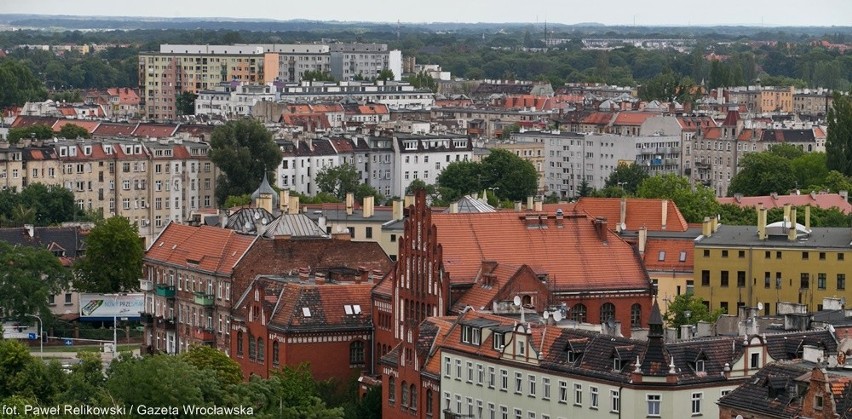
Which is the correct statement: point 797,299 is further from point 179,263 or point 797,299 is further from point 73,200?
point 73,200

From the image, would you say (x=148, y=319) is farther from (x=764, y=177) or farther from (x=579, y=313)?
(x=764, y=177)

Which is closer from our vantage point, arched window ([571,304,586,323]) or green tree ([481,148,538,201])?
arched window ([571,304,586,323])

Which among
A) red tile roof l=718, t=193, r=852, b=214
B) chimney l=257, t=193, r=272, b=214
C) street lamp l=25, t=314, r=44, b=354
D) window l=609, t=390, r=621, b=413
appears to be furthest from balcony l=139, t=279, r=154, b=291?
red tile roof l=718, t=193, r=852, b=214

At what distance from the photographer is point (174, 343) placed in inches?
4090

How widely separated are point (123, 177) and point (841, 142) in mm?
48609

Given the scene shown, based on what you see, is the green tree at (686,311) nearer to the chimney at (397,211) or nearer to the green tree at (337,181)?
the chimney at (397,211)

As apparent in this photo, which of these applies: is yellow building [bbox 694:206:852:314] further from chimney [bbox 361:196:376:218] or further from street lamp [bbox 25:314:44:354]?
street lamp [bbox 25:314:44:354]

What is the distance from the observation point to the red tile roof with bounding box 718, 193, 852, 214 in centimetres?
13962

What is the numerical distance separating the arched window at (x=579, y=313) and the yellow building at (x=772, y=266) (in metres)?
12.6

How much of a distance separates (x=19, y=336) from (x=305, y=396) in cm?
3258

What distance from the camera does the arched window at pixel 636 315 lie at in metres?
93.4

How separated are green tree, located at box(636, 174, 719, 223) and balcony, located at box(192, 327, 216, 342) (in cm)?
3614

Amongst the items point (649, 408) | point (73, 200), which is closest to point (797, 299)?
point (649, 408)

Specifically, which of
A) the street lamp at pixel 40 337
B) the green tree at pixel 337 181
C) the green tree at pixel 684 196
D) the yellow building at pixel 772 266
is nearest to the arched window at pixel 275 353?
the street lamp at pixel 40 337
